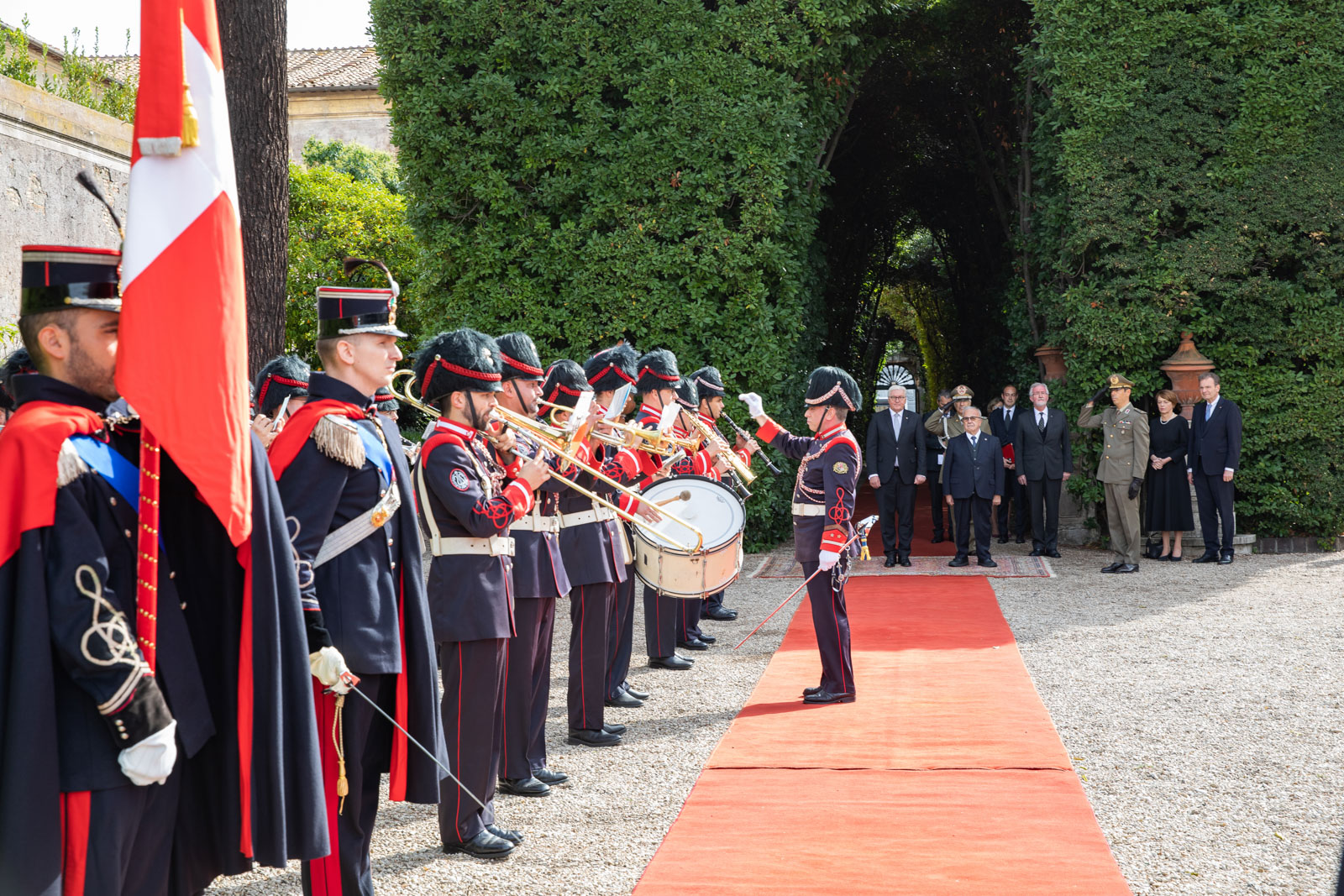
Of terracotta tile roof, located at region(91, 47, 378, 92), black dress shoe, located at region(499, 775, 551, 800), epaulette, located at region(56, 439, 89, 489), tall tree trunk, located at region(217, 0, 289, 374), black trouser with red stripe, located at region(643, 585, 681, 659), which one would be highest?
terracotta tile roof, located at region(91, 47, 378, 92)

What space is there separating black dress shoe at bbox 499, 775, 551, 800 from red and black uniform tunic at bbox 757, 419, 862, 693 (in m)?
2.12

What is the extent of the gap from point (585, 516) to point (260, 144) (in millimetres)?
3523

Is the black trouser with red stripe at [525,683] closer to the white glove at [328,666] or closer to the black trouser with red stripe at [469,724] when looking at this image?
the black trouser with red stripe at [469,724]

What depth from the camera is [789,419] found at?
13648 millimetres

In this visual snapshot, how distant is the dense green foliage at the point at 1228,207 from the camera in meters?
12.8

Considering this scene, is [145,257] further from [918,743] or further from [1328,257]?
[1328,257]

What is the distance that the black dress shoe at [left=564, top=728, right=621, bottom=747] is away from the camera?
19.7 ft

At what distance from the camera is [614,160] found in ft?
42.6

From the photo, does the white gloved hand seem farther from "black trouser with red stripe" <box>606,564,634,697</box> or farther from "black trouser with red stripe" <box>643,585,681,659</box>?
"black trouser with red stripe" <box>643,585,681,659</box>

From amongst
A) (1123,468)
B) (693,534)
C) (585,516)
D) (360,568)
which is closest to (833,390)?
(693,534)

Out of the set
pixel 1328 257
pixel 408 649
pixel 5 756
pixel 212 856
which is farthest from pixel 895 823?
pixel 1328 257

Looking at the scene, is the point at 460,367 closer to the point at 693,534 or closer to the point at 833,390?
the point at 693,534

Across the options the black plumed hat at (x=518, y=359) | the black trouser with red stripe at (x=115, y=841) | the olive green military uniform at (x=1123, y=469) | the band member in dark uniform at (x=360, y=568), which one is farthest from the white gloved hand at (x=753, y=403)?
the olive green military uniform at (x=1123, y=469)

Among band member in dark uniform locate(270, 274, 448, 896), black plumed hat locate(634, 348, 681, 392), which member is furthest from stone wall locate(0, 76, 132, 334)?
band member in dark uniform locate(270, 274, 448, 896)
